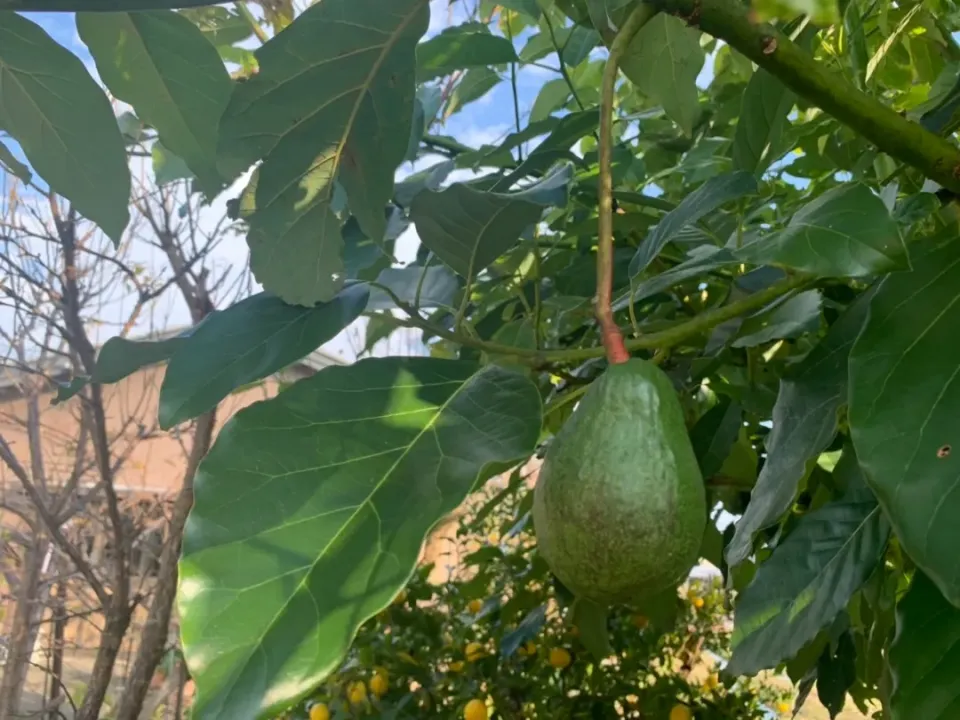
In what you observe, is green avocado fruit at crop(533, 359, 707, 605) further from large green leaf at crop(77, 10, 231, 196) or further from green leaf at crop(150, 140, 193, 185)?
green leaf at crop(150, 140, 193, 185)

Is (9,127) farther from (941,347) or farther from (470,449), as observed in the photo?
(941,347)

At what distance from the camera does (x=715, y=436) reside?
0.62 m

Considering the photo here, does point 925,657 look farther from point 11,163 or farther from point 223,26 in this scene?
point 223,26

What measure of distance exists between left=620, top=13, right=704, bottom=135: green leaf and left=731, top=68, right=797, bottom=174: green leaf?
0.13 ft

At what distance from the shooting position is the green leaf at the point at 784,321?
0.48 m

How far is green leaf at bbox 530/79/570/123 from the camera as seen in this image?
908 mm

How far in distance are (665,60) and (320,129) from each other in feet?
0.76

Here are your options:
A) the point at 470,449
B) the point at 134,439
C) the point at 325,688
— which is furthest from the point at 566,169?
the point at 134,439

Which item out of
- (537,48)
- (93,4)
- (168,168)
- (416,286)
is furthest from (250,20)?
(93,4)

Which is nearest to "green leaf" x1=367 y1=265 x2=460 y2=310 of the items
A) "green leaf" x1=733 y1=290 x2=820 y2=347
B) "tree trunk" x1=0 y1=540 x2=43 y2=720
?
"green leaf" x1=733 y1=290 x2=820 y2=347

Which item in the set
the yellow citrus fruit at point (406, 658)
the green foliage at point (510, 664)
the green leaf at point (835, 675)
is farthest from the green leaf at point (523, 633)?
the green leaf at point (835, 675)

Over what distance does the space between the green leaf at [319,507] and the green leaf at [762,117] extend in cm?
25

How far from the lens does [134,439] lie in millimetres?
1476

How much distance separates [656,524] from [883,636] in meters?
0.33
